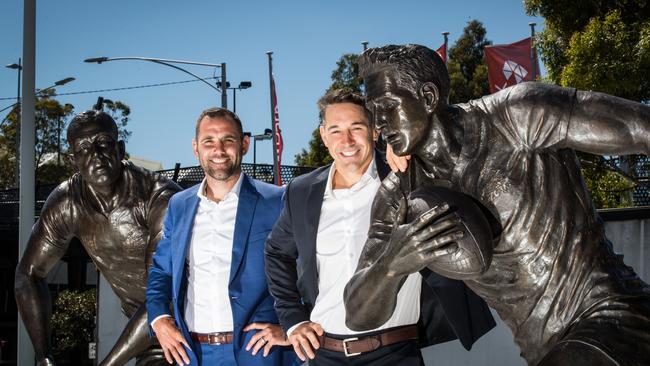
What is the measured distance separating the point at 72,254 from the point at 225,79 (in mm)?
6637

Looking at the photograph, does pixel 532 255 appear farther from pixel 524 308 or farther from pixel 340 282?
pixel 340 282

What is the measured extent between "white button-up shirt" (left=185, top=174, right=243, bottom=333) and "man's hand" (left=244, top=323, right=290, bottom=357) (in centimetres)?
16

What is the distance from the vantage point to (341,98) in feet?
11.9

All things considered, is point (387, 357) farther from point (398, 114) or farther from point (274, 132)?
point (274, 132)

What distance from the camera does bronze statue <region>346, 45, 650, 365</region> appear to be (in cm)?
212

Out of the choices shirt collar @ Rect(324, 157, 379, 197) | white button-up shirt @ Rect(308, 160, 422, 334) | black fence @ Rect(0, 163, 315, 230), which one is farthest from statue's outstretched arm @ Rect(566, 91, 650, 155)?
black fence @ Rect(0, 163, 315, 230)

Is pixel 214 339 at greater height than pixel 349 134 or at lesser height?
lesser

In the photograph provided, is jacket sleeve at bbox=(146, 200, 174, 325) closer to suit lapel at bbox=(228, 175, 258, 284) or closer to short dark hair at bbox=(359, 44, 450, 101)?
suit lapel at bbox=(228, 175, 258, 284)

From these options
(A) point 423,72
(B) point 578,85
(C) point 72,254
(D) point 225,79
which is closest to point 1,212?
(C) point 72,254

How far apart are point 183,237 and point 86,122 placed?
3.23ft

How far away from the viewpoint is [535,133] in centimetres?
228

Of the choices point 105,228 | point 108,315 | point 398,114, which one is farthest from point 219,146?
point 108,315

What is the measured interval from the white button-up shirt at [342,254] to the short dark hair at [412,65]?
3.64 ft

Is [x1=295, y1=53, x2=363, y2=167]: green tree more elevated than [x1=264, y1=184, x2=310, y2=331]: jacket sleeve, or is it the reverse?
[x1=295, y1=53, x2=363, y2=167]: green tree
